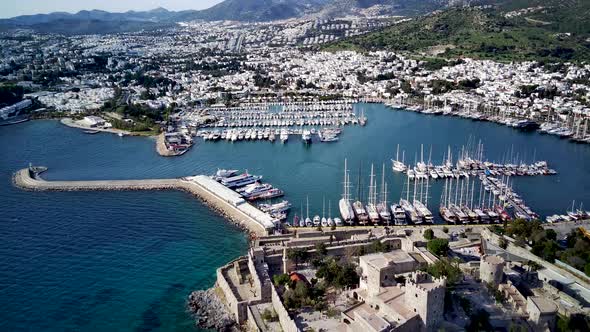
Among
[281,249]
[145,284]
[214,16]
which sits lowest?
[145,284]

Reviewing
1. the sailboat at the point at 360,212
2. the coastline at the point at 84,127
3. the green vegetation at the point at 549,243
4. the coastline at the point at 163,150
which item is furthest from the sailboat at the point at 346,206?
the coastline at the point at 84,127

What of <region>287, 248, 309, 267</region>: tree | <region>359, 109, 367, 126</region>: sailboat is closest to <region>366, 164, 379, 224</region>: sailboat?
<region>287, 248, 309, 267</region>: tree

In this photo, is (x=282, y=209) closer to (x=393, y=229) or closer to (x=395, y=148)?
(x=393, y=229)

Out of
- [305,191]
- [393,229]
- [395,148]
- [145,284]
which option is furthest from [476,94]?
[145,284]

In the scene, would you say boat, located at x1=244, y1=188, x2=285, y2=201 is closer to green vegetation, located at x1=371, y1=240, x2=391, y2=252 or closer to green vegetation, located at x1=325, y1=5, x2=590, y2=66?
green vegetation, located at x1=371, y1=240, x2=391, y2=252

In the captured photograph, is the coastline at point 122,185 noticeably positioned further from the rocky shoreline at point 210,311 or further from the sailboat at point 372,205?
the rocky shoreline at point 210,311
